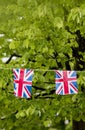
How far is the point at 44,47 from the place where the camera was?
5.59 m

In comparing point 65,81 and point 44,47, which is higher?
point 44,47

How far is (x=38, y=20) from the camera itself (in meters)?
5.65

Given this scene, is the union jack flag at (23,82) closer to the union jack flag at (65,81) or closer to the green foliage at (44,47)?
the green foliage at (44,47)

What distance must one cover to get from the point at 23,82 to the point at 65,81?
72 centimetres

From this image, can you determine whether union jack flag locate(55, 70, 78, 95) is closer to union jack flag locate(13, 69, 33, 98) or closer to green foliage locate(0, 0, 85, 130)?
green foliage locate(0, 0, 85, 130)

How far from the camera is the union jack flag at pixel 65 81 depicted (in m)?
5.41

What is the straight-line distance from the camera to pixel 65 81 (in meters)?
5.43

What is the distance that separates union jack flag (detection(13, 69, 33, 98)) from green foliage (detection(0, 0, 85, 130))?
0.79 feet

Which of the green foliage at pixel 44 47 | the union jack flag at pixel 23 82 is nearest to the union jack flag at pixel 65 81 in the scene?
the green foliage at pixel 44 47

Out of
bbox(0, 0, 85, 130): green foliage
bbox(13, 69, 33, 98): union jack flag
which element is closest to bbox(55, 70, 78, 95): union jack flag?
bbox(0, 0, 85, 130): green foliage

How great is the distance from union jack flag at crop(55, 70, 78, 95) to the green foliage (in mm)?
180

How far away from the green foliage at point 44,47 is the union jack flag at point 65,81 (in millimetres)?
180

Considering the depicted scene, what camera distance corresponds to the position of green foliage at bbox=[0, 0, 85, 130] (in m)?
5.46

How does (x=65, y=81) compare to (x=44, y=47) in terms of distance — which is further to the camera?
(x=44, y=47)
